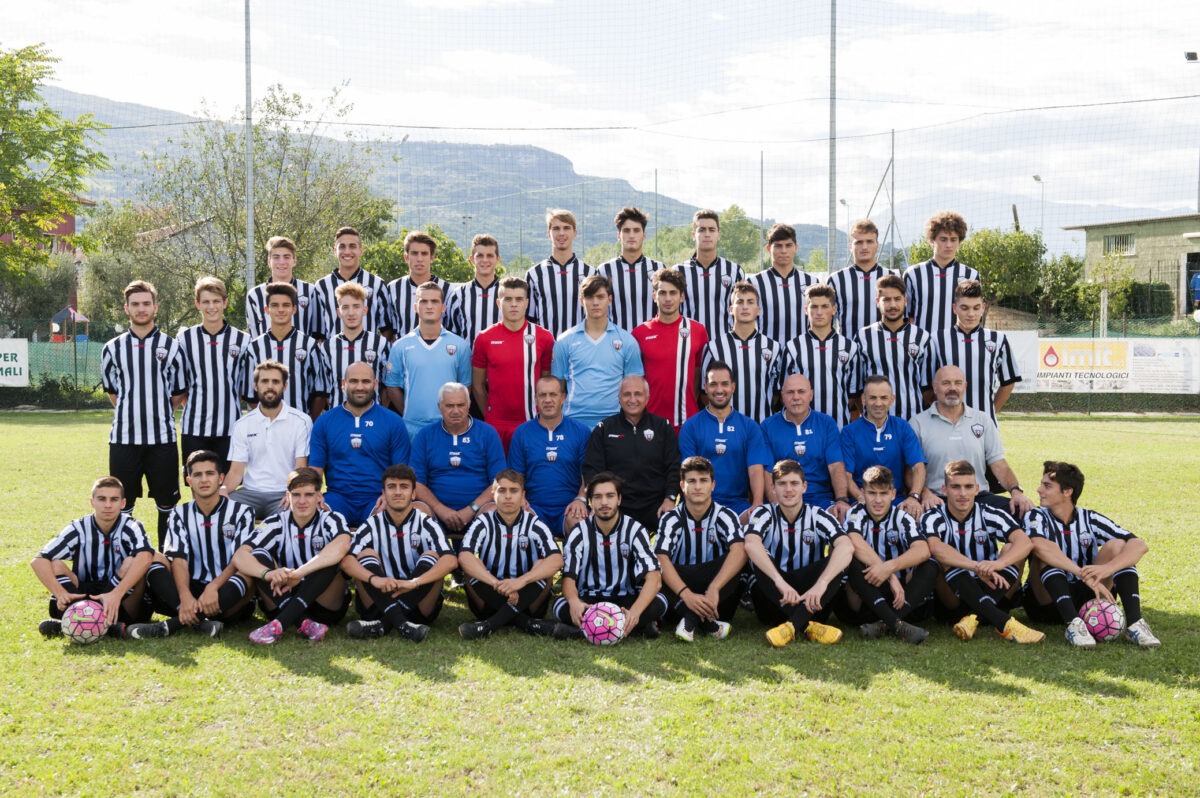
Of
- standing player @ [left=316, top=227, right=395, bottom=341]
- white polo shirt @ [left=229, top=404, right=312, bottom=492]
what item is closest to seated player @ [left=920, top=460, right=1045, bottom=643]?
white polo shirt @ [left=229, top=404, right=312, bottom=492]

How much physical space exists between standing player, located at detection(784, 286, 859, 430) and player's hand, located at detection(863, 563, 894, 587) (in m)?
1.23

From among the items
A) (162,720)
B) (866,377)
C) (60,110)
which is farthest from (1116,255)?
(162,720)

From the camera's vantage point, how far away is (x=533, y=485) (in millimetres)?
5949

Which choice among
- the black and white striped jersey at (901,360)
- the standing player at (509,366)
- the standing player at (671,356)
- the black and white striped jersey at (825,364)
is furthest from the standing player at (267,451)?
the black and white striped jersey at (901,360)

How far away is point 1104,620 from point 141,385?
5667mm

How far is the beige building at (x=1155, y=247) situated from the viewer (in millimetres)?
32188

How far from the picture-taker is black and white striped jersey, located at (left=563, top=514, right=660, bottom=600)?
17.4 feet

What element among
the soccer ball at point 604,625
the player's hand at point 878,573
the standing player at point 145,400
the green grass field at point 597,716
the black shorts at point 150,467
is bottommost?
the green grass field at point 597,716

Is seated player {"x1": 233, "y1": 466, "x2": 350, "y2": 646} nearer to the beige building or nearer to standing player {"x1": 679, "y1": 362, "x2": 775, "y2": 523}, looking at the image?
standing player {"x1": 679, "y1": 362, "x2": 775, "y2": 523}

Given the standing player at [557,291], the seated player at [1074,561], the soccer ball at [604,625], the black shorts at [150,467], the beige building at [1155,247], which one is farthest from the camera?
the beige building at [1155,247]

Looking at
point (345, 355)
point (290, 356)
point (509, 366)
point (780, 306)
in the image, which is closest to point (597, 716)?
point (509, 366)

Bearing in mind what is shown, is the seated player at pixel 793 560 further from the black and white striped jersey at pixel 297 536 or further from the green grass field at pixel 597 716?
the black and white striped jersey at pixel 297 536

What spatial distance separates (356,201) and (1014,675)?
22389mm

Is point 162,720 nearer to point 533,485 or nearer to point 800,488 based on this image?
point 533,485
